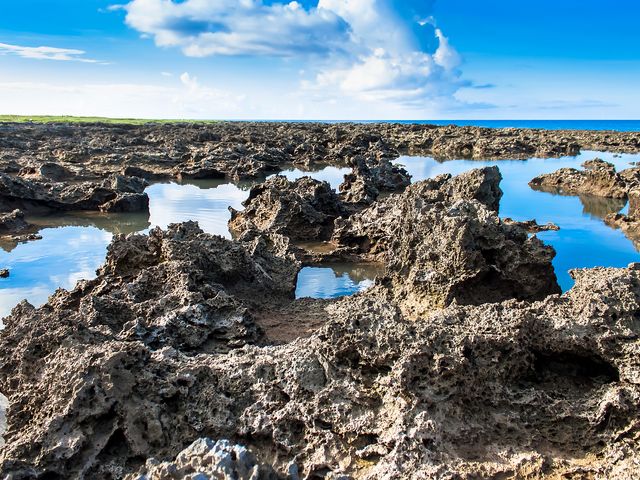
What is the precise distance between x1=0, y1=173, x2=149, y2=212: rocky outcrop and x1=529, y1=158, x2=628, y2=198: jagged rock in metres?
15.6

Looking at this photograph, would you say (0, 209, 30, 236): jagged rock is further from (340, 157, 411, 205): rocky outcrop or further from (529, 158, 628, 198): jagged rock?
(529, 158, 628, 198): jagged rock

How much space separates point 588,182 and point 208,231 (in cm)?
1495

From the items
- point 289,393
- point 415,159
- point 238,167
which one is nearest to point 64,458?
point 289,393

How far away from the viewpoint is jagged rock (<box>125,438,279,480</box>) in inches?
116

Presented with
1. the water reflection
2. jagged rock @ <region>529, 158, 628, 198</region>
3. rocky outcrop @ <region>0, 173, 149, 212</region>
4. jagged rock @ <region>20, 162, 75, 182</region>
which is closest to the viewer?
the water reflection

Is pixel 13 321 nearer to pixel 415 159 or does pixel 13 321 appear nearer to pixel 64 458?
pixel 64 458

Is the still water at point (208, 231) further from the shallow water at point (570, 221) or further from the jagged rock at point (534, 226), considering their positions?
the jagged rock at point (534, 226)

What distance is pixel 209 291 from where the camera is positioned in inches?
260

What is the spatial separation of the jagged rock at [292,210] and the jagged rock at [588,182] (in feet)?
35.3

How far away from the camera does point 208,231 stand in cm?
1425

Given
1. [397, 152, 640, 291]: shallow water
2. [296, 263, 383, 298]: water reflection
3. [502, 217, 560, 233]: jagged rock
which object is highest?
[502, 217, 560, 233]: jagged rock

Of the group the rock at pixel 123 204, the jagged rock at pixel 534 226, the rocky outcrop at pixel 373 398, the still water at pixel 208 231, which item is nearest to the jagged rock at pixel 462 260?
the still water at pixel 208 231

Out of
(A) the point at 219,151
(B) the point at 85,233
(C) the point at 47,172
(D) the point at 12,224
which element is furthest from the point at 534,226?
(A) the point at 219,151

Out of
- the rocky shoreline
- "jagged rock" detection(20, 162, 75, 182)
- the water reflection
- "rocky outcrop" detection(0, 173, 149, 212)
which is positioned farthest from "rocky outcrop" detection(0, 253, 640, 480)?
"jagged rock" detection(20, 162, 75, 182)
